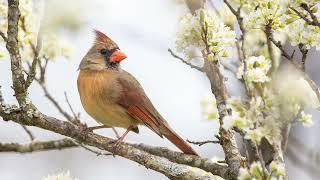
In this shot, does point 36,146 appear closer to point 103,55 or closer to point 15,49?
point 103,55

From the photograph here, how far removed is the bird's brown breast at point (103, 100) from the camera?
4168mm

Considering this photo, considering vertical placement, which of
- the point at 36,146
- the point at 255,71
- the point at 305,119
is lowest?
the point at 36,146

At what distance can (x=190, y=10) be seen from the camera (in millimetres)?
3115

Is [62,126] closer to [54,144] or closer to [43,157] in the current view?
[54,144]

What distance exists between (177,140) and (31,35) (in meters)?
1.05

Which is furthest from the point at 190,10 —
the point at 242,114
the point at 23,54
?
the point at 23,54

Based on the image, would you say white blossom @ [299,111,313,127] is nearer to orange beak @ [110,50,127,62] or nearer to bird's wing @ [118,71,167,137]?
bird's wing @ [118,71,167,137]

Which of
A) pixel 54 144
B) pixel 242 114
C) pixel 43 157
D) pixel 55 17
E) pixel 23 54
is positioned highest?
pixel 242 114

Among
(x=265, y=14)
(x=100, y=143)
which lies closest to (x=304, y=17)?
(x=265, y=14)

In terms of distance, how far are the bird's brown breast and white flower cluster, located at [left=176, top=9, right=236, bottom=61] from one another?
1.46m

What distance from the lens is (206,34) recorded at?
2.72 meters

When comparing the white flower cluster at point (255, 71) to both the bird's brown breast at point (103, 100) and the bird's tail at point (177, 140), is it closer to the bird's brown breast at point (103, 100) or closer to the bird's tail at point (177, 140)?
the bird's tail at point (177, 140)

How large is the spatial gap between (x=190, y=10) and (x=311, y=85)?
902 millimetres

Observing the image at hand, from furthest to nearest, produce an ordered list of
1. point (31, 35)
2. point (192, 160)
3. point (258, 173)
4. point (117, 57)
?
point (117, 57), point (31, 35), point (192, 160), point (258, 173)
